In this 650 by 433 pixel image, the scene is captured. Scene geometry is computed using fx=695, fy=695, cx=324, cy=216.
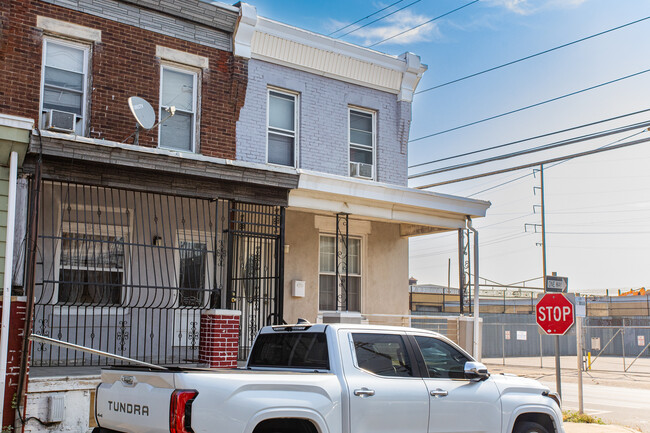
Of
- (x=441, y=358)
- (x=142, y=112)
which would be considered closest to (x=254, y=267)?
(x=142, y=112)

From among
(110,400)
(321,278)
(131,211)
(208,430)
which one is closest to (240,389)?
(208,430)

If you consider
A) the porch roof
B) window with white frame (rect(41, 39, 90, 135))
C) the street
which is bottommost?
the street

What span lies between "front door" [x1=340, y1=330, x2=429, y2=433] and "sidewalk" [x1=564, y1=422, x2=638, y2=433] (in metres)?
5.64

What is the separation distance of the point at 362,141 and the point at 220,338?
22.4 ft

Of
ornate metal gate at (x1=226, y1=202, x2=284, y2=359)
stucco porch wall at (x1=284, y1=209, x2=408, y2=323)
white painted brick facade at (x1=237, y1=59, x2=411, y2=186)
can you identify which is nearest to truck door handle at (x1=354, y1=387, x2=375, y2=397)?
ornate metal gate at (x1=226, y1=202, x2=284, y2=359)

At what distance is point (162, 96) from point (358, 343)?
8068 mm

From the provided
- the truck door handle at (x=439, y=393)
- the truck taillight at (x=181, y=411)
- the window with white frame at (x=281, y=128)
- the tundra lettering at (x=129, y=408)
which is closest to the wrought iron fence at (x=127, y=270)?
the window with white frame at (x=281, y=128)

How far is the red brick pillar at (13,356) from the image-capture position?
8648mm

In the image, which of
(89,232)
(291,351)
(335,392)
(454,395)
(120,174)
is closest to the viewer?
(335,392)

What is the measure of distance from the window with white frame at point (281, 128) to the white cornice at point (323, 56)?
758 millimetres

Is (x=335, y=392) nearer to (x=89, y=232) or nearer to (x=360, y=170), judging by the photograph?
(x=89, y=232)

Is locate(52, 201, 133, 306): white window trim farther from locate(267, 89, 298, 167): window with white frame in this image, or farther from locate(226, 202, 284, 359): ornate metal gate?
locate(267, 89, 298, 167): window with white frame

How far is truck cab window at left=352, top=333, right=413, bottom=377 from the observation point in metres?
6.83

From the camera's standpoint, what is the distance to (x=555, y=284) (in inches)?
500
